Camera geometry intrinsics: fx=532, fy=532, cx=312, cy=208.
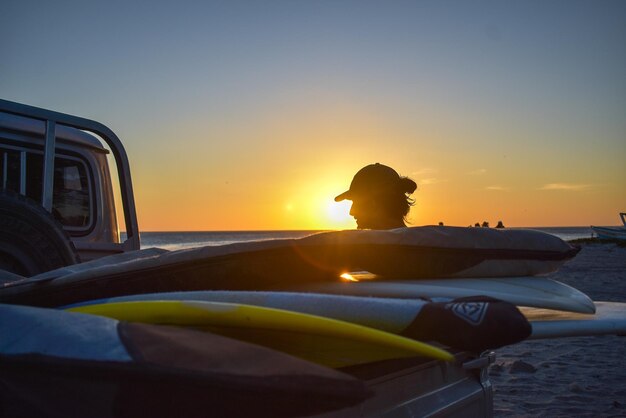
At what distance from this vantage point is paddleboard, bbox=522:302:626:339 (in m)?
1.41

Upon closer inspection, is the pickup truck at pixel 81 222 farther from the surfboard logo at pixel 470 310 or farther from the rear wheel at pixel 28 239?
the surfboard logo at pixel 470 310

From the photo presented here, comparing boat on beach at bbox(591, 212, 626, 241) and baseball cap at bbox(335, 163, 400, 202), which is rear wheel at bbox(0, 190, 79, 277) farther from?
boat on beach at bbox(591, 212, 626, 241)

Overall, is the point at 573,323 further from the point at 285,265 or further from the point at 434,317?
the point at 285,265

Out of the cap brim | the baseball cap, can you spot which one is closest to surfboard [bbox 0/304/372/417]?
the baseball cap

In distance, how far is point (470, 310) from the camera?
1.01m

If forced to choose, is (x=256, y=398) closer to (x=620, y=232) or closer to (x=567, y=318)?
(x=567, y=318)

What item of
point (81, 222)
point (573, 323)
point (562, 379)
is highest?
point (81, 222)

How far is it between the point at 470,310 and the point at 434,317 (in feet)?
0.23

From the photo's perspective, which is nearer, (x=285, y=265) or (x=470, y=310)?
(x=470, y=310)

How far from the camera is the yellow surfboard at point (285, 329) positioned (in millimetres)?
897

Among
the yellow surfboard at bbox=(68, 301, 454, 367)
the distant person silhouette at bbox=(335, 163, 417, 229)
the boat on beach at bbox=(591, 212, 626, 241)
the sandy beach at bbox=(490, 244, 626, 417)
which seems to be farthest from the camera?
the boat on beach at bbox=(591, 212, 626, 241)

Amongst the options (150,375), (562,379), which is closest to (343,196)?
(562,379)

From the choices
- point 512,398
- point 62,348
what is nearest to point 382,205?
point 512,398

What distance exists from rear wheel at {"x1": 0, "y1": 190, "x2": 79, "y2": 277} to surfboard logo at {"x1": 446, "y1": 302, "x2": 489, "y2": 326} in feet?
6.06
